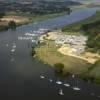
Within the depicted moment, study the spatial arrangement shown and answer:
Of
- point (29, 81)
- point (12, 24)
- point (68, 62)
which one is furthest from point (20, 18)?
point (29, 81)

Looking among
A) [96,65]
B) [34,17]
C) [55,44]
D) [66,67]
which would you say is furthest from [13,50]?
[34,17]

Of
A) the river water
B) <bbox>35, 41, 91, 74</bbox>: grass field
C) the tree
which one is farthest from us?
the tree

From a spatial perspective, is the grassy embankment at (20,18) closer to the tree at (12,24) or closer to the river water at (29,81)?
the tree at (12,24)

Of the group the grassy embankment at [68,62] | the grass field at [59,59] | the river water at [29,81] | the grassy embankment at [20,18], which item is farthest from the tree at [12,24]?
the grass field at [59,59]

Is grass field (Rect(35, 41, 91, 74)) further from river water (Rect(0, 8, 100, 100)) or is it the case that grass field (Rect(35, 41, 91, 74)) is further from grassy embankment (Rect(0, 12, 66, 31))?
grassy embankment (Rect(0, 12, 66, 31))

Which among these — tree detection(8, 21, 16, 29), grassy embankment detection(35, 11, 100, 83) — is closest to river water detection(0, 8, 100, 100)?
grassy embankment detection(35, 11, 100, 83)

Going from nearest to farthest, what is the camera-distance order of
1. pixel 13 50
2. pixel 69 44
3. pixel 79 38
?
pixel 13 50
pixel 69 44
pixel 79 38

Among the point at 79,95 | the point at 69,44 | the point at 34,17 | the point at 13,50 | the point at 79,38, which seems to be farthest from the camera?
the point at 34,17

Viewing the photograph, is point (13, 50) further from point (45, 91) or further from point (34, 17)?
point (34, 17)

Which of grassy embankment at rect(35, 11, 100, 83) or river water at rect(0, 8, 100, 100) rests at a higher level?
grassy embankment at rect(35, 11, 100, 83)

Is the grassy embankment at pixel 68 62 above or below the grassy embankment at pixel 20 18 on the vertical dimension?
below

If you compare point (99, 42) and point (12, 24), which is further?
point (12, 24)
